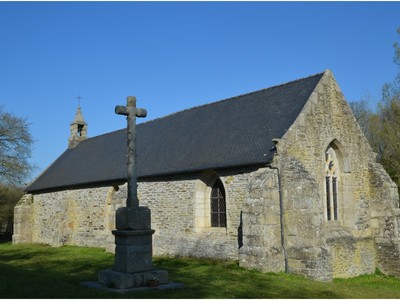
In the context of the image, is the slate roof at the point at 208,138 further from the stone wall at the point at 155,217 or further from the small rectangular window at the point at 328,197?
the small rectangular window at the point at 328,197

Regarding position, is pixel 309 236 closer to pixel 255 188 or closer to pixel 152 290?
pixel 255 188

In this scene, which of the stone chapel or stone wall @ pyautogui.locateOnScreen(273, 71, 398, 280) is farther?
the stone chapel

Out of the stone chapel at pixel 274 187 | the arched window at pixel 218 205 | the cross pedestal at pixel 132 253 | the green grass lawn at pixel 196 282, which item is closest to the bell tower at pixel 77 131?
the stone chapel at pixel 274 187

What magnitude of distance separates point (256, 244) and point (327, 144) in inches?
193

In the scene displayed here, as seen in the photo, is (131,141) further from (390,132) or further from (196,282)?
(390,132)

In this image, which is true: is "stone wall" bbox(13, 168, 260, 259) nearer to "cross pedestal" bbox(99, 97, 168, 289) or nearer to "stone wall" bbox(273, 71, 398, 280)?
"stone wall" bbox(273, 71, 398, 280)

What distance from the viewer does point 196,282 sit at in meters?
10.3

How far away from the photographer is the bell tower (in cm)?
→ 3128

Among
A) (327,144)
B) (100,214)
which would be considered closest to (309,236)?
(327,144)

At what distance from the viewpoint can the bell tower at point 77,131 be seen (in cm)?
3128

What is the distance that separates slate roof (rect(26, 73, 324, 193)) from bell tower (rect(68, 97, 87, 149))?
593cm

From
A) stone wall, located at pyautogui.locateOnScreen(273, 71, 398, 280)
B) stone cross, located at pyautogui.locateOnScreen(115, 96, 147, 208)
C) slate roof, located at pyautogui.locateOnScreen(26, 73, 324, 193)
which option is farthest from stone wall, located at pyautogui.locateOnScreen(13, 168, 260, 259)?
stone cross, located at pyautogui.locateOnScreen(115, 96, 147, 208)

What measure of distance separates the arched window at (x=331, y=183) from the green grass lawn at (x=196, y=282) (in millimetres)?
2486

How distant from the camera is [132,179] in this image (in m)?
9.62
